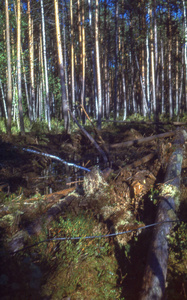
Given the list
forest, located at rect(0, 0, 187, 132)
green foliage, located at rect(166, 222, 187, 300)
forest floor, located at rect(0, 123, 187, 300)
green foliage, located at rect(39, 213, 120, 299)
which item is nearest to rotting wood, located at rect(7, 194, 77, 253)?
forest floor, located at rect(0, 123, 187, 300)

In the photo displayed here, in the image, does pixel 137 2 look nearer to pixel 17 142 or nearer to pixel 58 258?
pixel 17 142

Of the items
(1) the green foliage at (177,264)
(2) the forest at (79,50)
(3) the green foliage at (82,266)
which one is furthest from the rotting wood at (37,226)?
(2) the forest at (79,50)

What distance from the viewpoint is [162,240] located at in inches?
139

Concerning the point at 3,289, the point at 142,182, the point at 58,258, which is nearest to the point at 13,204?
the point at 58,258

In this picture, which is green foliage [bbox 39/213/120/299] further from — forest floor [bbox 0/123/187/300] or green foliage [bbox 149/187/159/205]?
green foliage [bbox 149/187/159/205]

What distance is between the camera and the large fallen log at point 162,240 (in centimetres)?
284

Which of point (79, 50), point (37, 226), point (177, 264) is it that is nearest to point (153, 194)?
point (177, 264)

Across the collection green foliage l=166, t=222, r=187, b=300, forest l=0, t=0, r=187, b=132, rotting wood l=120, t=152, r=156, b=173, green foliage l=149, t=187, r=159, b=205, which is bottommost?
green foliage l=166, t=222, r=187, b=300

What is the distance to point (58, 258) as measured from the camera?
3318mm

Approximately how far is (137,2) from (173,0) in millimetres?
2607

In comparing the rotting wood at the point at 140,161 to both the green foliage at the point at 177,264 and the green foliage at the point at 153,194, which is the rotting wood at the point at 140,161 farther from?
the green foliage at the point at 177,264

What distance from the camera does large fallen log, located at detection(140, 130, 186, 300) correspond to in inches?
112

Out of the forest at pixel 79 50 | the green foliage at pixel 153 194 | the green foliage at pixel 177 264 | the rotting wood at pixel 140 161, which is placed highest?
the forest at pixel 79 50

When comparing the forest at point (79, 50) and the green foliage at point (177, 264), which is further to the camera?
the forest at point (79, 50)
